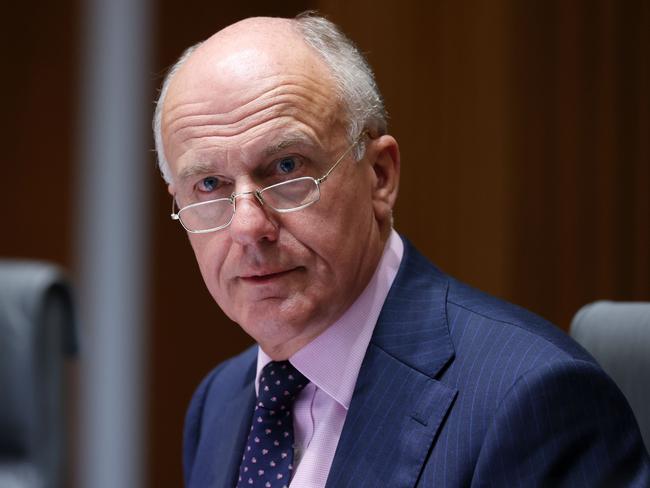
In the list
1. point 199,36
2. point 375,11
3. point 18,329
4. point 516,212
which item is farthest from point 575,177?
point 199,36

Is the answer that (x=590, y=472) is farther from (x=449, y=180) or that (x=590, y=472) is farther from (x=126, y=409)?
(x=126, y=409)

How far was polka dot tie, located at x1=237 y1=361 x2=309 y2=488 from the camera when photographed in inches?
54.8

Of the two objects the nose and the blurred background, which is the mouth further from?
the blurred background

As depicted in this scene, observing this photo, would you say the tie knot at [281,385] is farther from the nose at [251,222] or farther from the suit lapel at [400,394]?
the nose at [251,222]

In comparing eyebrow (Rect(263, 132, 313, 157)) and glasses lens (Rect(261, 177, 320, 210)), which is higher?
eyebrow (Rect(263, 132, 313, 157))

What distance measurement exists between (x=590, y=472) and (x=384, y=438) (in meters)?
0.29

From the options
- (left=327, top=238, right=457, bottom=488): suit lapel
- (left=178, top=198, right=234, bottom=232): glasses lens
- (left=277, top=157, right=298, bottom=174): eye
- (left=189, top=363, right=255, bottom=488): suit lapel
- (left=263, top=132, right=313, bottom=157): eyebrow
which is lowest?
(left=189, top=363, right=255, bottom=488): suit lapel

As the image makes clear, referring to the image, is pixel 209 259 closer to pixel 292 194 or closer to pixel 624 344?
pixel 292 194

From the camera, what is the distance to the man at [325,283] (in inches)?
49.5

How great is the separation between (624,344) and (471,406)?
280 mm

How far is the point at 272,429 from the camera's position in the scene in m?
1.42

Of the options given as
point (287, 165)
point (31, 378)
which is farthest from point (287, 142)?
point (31, 378)

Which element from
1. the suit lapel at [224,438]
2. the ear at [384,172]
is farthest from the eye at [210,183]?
the suit lapel at [224,438]

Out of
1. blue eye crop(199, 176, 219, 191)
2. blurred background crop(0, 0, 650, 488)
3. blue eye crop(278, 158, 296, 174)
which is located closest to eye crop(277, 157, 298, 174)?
blue eye crop(278, 158, 296, 174)
